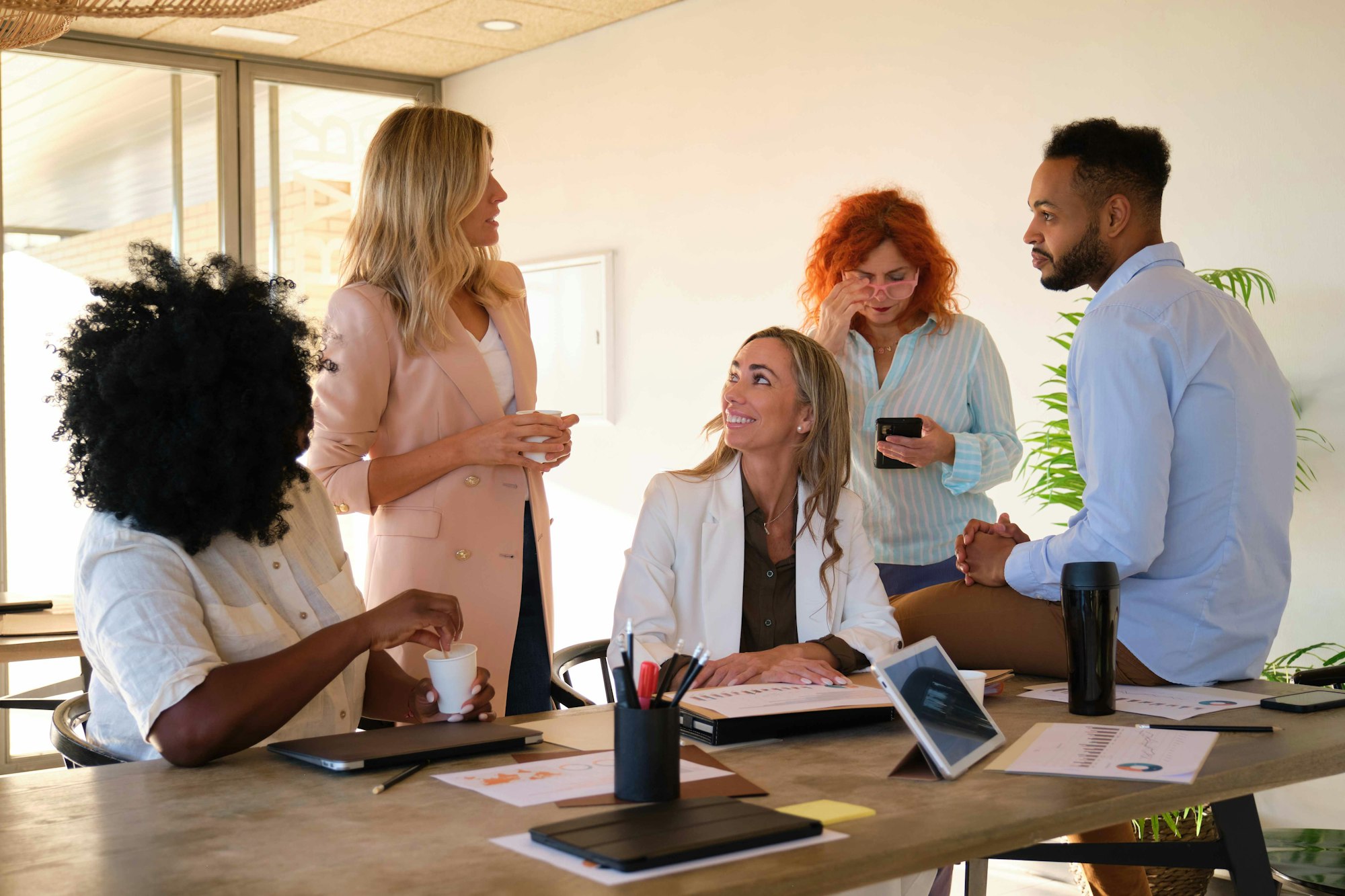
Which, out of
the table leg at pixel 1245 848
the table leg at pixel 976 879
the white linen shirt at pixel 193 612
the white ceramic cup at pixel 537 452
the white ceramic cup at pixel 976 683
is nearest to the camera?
the white linen shirt at pixel 193 612

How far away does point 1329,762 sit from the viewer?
66.7 inches

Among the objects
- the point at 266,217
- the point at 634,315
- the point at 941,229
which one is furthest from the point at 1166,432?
the point at 266,217

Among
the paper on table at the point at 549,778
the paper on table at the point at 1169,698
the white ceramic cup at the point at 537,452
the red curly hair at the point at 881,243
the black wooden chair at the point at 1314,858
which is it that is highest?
the red curly hair at the point at 881,243

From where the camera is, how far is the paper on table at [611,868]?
1.15 m

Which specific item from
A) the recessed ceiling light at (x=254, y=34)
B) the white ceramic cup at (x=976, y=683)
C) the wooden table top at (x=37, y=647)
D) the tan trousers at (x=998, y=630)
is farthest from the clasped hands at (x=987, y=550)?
the recessed ceiling light at (x=254, y=34)

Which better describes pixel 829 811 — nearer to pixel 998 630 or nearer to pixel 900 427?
pixel 998 630

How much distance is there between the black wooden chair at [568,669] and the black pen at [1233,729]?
0.84 m

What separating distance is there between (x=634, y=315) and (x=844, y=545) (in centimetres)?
368

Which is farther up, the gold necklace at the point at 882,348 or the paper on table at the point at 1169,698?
the gold necklace at the point at 882,348

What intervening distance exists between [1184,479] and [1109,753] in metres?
0.70

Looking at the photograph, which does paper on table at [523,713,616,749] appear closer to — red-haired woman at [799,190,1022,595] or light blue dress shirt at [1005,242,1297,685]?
light blue dress shirt at [1005,242,1297,685]

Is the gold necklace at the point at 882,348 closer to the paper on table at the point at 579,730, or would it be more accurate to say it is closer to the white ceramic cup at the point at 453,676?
the paper on table at the point at 579,730

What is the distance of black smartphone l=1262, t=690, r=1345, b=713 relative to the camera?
1921 millimetres

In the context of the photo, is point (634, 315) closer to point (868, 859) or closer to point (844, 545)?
point (844, 545)
